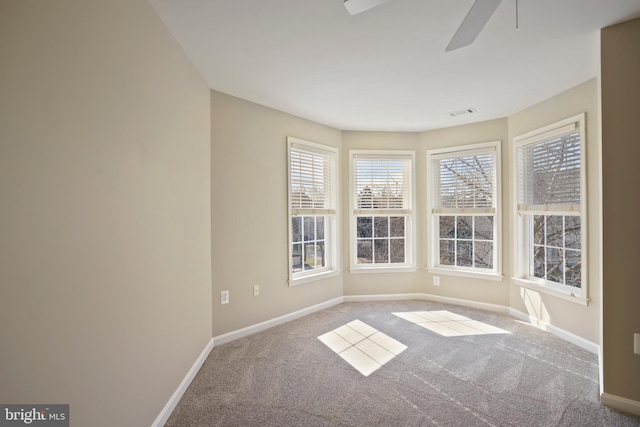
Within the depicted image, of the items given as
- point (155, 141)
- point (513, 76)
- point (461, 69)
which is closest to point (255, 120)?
point (155, 141)

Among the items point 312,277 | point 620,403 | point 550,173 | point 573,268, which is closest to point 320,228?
point 312,277

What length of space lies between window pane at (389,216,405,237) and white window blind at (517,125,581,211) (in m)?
1.50

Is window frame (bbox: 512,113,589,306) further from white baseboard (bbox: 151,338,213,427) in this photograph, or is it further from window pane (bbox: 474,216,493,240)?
white baseboard (bbox: 151,338,213,427)

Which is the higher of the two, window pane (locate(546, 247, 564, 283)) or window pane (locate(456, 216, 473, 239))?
window pane (locate(456, 216, 473, 239))

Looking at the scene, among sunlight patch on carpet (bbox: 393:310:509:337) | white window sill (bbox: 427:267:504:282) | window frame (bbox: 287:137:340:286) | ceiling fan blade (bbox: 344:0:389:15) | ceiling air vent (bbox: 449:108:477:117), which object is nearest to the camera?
ceiling fan blade (bbox: 344:0:389:15)

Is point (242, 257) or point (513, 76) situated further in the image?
point (242, 257)

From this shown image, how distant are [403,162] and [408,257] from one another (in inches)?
56.2

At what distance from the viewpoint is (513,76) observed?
2660 millimetres

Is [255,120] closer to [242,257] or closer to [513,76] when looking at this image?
[242,257]

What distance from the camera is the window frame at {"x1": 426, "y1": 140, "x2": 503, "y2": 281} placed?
3.86m

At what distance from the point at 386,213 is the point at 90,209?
12.1 ft

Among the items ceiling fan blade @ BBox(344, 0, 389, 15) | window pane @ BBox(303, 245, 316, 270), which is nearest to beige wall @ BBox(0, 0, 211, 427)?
ceiling fan blade @ BBox(344, 0, 389, 15)

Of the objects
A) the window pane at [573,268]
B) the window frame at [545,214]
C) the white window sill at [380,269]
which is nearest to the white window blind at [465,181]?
the window frame at [545,214]

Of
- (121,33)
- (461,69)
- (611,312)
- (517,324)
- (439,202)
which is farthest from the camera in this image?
(439,202)
